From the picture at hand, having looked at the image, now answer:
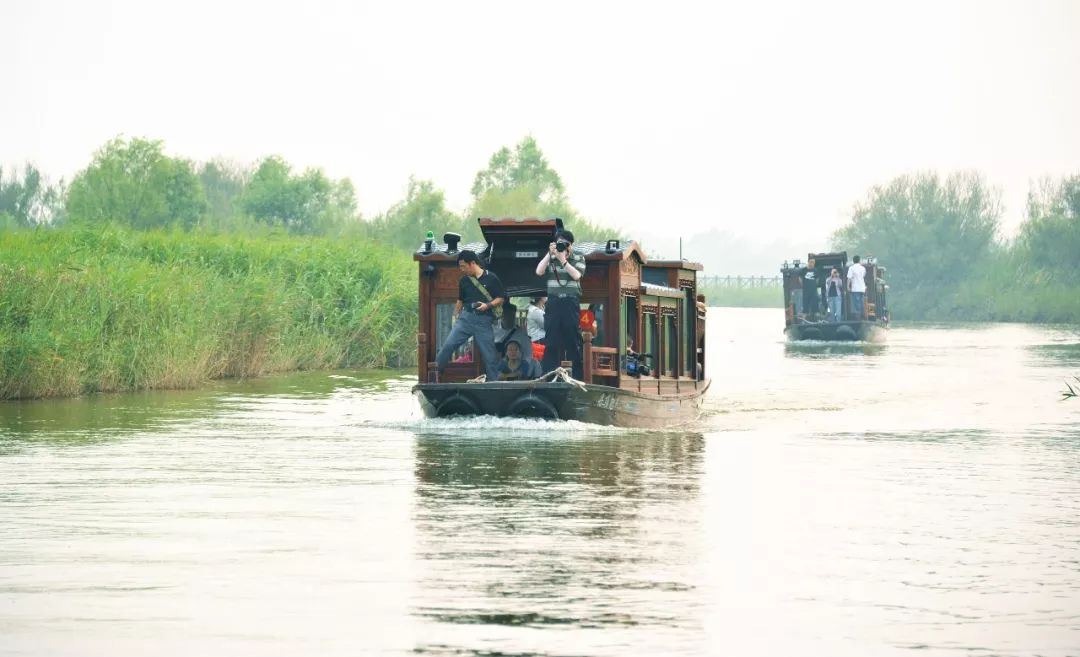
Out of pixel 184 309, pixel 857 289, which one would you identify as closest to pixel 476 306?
pixel 184 309

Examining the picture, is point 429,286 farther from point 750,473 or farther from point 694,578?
point 694,578

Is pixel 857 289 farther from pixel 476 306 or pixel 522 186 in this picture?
pixel 476 306

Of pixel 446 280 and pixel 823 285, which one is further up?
pixel 823 285

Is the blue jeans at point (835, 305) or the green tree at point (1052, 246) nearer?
the blue jeans at point (835, 305)

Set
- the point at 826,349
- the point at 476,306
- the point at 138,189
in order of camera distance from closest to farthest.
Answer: the point at 476,306 → the point at 826,349 → the point at 138,189

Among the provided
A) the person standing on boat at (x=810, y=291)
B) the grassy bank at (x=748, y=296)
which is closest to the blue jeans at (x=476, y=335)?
the person standing on boat at (x=810, y=291)

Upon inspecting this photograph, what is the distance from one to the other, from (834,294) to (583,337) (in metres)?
33.9

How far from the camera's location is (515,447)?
1933 centimetres

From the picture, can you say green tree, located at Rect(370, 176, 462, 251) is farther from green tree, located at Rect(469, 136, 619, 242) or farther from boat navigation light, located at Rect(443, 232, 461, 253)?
boat navigation light, located at Rect(443, 232, 461, 253)

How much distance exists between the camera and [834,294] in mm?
53938

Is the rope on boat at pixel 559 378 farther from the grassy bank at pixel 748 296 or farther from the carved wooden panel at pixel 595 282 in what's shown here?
the grassy bank at pixel 748 296

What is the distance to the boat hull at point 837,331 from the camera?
5256 centimetres

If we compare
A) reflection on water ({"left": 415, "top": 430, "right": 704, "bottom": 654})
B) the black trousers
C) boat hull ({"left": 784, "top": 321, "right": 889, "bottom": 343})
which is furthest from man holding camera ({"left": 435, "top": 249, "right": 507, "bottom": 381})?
boat hull ({"left": 784, "top": 321, "right": 889, "bottom": 343})

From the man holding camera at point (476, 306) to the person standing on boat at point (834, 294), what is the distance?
33089 mm
